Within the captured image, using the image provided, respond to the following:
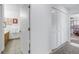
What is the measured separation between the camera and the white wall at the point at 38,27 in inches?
159

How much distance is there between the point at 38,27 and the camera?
409cm

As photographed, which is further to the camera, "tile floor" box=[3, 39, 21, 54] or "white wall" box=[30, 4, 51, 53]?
"tile floor" box=[3, 39, 21, 54]

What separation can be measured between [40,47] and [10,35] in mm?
5225

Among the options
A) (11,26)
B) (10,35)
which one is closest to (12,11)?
(11,26)

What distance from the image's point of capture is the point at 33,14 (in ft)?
13.2

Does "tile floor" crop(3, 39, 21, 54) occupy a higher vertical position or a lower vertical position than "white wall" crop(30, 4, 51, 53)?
lower

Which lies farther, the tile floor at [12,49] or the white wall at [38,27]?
the tile floor at [12,49]

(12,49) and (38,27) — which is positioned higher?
(38,27)

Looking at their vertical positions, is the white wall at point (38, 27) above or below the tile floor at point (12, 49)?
above

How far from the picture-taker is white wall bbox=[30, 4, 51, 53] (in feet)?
13.2
